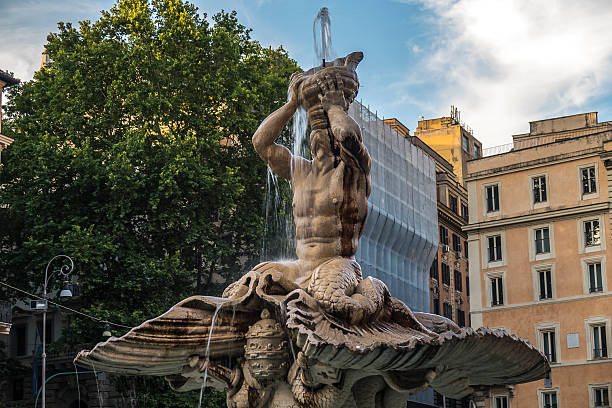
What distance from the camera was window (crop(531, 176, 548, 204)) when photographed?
4925 centimetres

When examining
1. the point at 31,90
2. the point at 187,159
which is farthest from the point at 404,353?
the point at 31,90

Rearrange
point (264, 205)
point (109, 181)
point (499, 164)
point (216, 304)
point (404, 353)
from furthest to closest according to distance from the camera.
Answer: point (499, 164), point (264, 205), point (109, 181), point (216, 304), point (404, 353)

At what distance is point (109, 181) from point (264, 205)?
15.3ft

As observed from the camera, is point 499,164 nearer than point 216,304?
No

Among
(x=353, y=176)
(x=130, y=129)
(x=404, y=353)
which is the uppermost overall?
(x=130, y=129)

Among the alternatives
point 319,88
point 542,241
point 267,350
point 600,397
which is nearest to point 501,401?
point 600,397

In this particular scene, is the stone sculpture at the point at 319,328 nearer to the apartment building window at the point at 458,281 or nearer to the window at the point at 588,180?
the window at the point at 588,180

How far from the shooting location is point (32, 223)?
28.8 metres

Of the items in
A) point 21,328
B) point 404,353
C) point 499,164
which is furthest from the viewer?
point 499,164

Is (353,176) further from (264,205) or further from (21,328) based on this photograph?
(21,328)

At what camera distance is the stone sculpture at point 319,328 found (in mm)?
7867

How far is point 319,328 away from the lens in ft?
25.3

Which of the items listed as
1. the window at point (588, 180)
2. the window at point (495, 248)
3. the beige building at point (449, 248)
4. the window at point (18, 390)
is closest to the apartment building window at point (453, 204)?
the beige building at point (449, 248)

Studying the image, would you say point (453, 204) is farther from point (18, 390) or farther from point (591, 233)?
point (18, 390)
